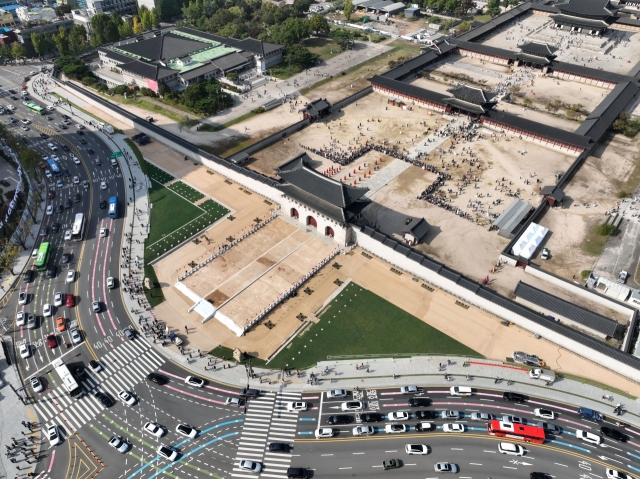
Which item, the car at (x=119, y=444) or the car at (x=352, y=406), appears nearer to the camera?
the car at (x=119, y=444)

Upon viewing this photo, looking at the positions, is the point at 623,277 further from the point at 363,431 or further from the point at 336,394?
the point at 336,394

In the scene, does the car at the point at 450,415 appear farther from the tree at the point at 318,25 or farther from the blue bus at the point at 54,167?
the tree at the point at 318,25

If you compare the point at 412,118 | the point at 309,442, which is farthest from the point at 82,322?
the point at 412,118

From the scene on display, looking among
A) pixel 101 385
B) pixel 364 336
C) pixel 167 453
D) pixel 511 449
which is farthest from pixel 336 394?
pixel 101 385

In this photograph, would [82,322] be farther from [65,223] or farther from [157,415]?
[65,223]

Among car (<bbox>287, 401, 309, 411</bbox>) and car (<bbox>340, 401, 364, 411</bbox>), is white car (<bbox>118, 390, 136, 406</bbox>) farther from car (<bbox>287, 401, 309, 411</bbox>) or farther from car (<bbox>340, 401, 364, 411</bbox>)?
car (<bbox>340, 401, 364, 411</bbox>)

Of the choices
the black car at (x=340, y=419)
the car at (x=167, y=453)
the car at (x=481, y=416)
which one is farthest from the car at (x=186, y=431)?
the car at (x=481, y=416)
